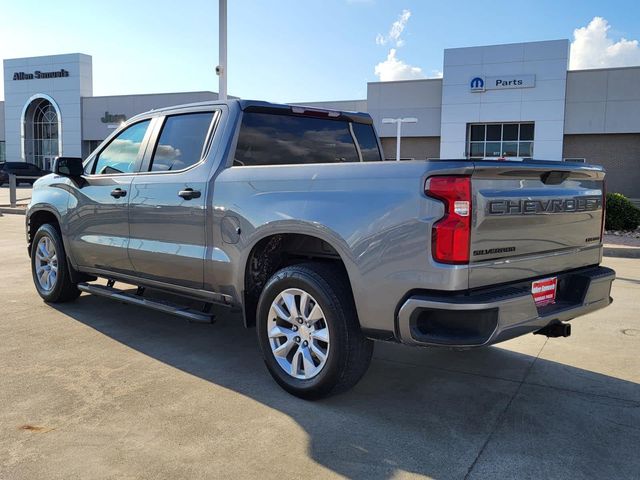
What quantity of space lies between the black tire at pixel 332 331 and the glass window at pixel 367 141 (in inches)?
76.1

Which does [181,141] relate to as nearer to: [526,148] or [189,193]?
[189,193]

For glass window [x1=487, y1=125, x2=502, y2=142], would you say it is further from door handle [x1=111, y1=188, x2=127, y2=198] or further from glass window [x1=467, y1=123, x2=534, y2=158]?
door handle [x1=111, y1=188, x2=127, y2=198]

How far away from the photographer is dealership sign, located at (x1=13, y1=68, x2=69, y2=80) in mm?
47156

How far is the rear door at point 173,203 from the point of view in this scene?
4566 mm

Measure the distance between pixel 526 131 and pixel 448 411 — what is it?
32.0 meters

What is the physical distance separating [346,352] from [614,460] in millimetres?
1557

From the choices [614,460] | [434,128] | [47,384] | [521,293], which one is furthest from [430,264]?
[434,128]

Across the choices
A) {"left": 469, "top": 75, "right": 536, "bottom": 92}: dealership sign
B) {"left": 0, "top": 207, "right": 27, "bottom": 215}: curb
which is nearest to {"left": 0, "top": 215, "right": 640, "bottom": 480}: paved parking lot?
{"left": 0, "top": 207, "right": 27, "bottom": 215}: curb

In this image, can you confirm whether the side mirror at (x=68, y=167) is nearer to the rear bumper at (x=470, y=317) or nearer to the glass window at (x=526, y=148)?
the rear bumper at (x=470, y=317)

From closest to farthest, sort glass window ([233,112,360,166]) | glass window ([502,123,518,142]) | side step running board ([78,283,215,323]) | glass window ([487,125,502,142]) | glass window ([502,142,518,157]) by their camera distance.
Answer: side step running board ([78,283,215,323]) → glass window ([233,112,360,166]) → glass window ([502,142,518,157]) → glass window ([502,123,518,142]) → glass window ([487,125,502,142])

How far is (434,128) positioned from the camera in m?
35.1

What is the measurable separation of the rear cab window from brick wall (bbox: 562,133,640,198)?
2966 cm

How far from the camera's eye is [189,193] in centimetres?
455

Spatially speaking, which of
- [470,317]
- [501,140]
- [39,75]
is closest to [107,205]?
[470,317]
